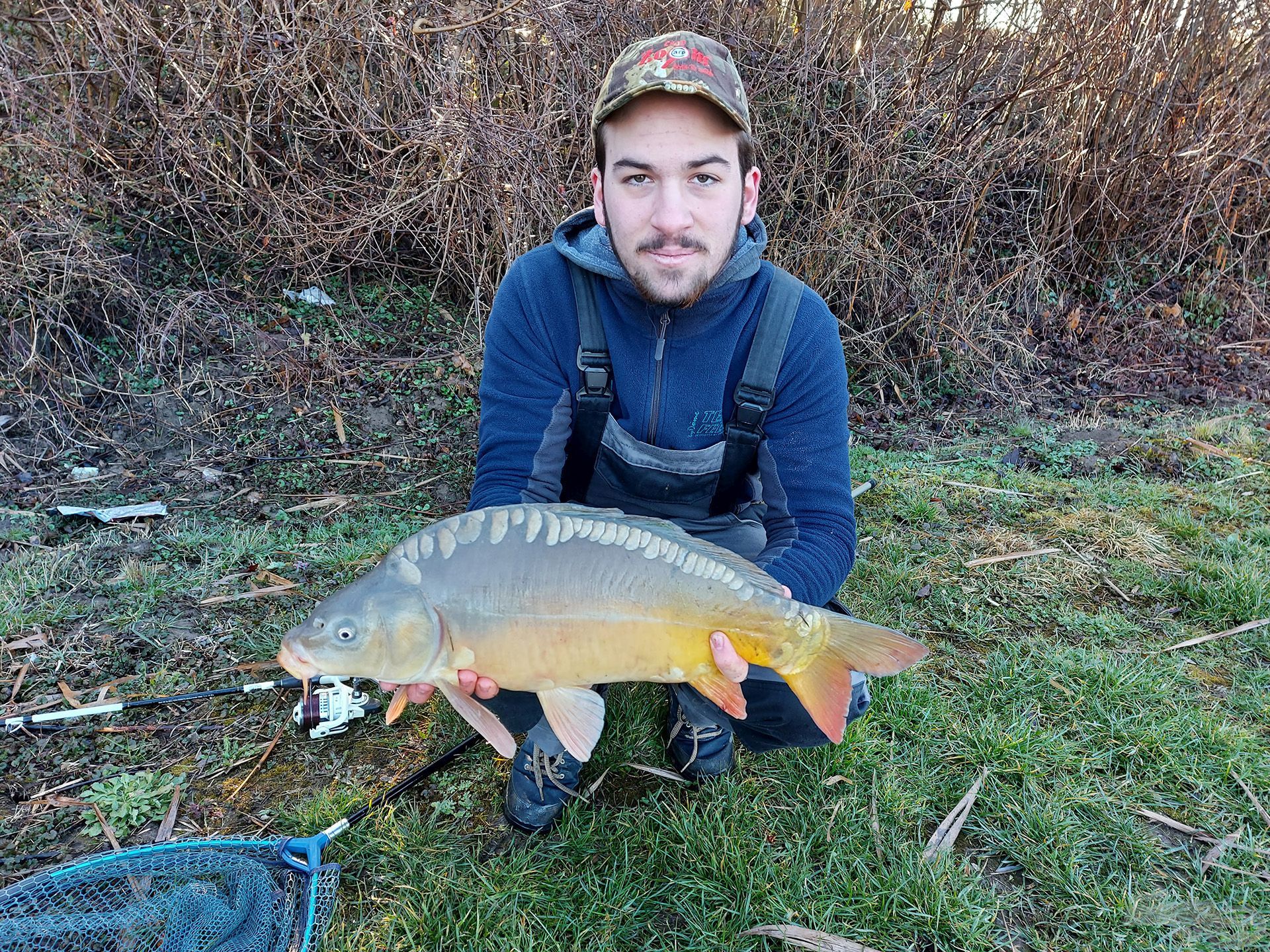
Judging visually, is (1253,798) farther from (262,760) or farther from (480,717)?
(262,760)

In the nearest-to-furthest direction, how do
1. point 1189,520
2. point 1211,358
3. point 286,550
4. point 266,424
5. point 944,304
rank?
point 286,550
point 1189,520
point 266,424
point 944,304
point 1211,358

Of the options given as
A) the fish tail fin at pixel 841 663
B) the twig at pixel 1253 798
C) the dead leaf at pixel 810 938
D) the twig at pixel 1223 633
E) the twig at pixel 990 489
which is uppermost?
the fish tail fin at pixel 841 663

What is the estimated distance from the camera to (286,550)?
347 centimetres

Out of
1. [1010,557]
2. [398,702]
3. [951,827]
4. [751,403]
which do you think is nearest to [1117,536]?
[1010,557]

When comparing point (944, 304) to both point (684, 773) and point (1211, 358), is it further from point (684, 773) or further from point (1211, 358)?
point (684, 773)

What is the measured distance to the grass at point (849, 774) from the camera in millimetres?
1981

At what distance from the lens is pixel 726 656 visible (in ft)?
5.82

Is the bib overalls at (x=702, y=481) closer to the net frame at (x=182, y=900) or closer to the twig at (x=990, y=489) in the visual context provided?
the net frame at (x=182, y=900)

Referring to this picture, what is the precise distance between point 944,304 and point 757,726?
4.76 meters

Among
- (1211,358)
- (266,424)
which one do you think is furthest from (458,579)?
(1211,358)

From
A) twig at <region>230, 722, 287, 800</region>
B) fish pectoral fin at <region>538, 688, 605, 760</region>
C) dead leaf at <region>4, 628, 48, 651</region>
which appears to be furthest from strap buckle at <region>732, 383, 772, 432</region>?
dead leaf at <region>4, 628, 48, 651</region>

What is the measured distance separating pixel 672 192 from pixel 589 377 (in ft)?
1.87

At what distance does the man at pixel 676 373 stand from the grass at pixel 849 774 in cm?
21

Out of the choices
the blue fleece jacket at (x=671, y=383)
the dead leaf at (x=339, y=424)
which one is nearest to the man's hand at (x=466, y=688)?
the blue fleece jacket at (x=671, y=383)
